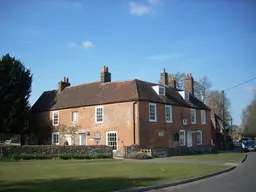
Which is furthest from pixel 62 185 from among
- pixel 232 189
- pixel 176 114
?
pixel 176 114

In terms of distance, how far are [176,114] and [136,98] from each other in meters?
7.80

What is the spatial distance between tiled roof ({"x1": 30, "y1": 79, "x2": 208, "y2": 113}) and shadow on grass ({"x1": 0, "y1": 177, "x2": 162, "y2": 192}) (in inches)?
→ 826

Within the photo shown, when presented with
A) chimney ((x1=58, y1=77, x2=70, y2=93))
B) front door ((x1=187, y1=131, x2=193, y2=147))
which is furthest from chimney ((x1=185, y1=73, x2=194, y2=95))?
chimney ((x1=58, y1=77, x2=70, y2=93))

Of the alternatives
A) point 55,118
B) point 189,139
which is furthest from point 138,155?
point 55,118

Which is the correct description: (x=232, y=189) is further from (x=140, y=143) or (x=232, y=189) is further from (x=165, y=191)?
(x=140, y=143)

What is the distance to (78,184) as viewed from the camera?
12.9 m

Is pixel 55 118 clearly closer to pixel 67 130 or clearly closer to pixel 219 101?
pixel 67 130

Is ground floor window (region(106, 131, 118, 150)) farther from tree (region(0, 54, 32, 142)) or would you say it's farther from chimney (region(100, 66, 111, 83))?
tree (region(0, 54, 32, 142))

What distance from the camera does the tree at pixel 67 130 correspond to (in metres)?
39.5

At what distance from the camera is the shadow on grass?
1159 cm

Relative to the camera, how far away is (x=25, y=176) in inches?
600

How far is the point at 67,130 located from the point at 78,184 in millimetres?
28095

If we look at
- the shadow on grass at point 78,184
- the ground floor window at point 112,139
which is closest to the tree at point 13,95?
the ground floor window at point 112,139

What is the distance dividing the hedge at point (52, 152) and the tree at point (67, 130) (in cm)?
947
